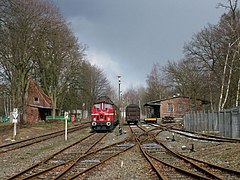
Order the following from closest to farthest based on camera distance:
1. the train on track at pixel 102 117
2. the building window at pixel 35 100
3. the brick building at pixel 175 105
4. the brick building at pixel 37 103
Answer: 1. the train on track at pixel 102 117
2. the brick building at pixel 37 103
3. the building window at pixel 35 100
4. the brick building at pixel 175 105

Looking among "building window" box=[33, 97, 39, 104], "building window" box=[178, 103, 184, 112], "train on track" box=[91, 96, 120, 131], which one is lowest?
"train on track" box=[91, 96, 120, 131]

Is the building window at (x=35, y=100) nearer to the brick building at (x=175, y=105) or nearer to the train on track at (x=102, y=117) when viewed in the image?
the brick building at (x=175, y=105)

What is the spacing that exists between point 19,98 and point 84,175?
2904 cm

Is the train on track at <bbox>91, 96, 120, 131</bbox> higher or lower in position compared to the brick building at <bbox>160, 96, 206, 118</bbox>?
lower

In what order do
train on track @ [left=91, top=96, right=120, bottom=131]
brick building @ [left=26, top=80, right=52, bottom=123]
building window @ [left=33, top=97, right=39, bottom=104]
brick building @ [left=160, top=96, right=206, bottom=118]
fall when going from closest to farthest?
train on track @ [left=91, top=96, right=120, bottom=131], brick building @ [left=26, top=80, right=52, bottom=123], building window @ [left=33, top=97, right=39, bottom=104], brick building @ [left=160, top=96, right=206, bottom=118]

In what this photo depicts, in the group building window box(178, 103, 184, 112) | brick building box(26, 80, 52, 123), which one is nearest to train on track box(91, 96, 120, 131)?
brick building box(26, 80, 52, 123)

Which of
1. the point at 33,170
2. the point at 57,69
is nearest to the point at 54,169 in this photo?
the point at 33,170

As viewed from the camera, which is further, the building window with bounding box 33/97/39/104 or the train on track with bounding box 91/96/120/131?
the building window with bounding box 33/97/39/104

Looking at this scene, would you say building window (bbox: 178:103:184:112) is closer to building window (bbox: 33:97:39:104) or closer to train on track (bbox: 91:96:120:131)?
building window (bbox: 33:97:39:104)

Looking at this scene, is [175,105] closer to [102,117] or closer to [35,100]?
[35,100]

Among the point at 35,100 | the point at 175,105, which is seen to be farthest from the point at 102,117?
the point at 175,105

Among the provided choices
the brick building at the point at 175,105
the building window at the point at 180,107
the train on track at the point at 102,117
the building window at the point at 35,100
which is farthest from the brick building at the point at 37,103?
the train on track at the point at 102,117

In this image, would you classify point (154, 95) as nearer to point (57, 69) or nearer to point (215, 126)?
point (57, 69)

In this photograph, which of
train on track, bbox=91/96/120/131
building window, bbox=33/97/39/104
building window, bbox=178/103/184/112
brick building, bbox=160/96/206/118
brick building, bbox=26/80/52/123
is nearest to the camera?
train on track, bbox=91/96/120/131
